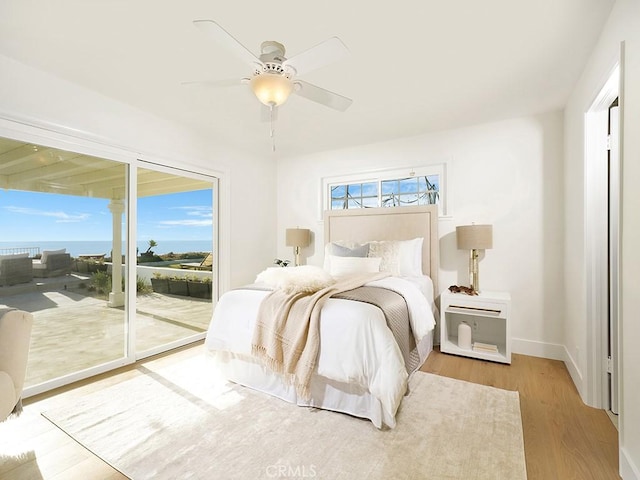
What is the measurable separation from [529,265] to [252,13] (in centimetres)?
341

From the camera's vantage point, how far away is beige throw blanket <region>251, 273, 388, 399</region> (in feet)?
6.93

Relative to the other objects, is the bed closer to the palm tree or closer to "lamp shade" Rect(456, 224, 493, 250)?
"lamp shade" Rect(456, 224, 493, 250)

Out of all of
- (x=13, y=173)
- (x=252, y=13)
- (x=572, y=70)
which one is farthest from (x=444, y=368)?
(x=13, y=173)

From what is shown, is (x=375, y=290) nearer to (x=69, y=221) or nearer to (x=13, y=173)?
(x=69, y=221)

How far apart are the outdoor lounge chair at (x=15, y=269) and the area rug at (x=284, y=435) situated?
106cm

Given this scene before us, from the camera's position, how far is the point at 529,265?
11.0ft

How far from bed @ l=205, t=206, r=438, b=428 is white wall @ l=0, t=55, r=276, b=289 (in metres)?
1.53

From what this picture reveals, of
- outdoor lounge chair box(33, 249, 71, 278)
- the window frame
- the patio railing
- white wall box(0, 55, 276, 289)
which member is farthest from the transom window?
the patio railing

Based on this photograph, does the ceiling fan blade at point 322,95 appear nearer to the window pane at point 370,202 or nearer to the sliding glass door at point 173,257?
the sliding glass door at point 173,257

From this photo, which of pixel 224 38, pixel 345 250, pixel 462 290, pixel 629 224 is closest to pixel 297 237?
pixel 345 250

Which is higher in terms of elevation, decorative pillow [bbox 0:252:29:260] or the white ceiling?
the white ceiling

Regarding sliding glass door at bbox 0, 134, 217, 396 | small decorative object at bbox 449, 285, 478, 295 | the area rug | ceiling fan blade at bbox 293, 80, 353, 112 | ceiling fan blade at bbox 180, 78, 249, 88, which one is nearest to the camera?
the area rug

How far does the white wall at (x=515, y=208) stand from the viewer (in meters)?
3.24

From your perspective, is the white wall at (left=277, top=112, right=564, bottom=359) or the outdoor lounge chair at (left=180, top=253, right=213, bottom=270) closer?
the white wall at (left=277, top=112, right=564, bottom=359)
